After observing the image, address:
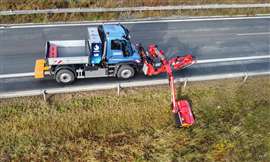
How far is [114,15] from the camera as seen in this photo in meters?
21.3

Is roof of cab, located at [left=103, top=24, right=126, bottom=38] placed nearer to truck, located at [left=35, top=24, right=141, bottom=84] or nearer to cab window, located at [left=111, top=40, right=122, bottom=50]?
truck, located at [left=35, top=24, right=141, bottom=84]

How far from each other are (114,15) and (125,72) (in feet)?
27.4

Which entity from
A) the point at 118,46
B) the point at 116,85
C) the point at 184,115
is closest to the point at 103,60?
the point at 118,46

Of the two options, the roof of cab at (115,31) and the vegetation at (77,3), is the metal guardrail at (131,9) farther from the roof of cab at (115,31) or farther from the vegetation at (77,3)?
the roof of cab at (115,31)

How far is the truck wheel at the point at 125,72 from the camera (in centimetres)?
1404

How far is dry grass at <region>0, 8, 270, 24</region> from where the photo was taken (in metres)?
19.7

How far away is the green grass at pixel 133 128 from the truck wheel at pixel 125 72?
3.04 feet

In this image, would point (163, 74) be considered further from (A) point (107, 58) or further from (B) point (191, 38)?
(B) point (191, 38)

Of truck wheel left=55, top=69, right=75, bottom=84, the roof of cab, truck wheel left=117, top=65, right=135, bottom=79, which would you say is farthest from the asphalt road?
the roof of cab

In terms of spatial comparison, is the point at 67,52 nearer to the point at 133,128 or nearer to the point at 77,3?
the point at 133,128

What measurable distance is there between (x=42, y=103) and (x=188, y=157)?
648cm

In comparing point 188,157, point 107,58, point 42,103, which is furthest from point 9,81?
point 188,157

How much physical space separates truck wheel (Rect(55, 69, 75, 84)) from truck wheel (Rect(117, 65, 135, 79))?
2.21 meters

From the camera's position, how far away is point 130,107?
13.0 meters
